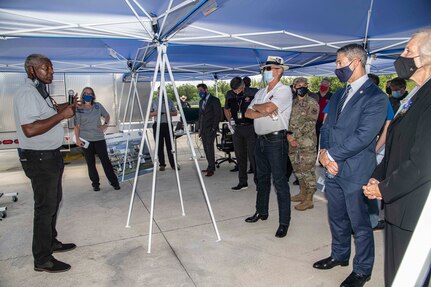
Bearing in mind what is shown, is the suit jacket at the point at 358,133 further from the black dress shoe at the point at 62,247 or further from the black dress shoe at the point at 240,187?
the black dress shoe at the point at 240,187

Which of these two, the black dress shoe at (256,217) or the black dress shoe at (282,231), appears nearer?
the black dress shoe at (282,231)

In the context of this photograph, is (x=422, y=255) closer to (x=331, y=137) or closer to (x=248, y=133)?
(x=331, y=137)

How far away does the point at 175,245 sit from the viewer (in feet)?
12.0

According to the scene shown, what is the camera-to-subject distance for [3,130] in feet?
27.0

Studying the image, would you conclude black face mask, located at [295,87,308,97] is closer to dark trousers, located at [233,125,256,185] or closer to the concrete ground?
dark trousers, located at [233,125,256,185]

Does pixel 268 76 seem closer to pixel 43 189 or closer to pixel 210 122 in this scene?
pixel 43 189

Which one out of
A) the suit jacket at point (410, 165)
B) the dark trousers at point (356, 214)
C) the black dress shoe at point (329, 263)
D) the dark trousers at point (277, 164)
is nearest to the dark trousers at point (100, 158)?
the dark trousers at point (277, 164)

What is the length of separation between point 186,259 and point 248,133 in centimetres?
306

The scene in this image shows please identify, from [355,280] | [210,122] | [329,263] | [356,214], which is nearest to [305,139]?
[329,263]

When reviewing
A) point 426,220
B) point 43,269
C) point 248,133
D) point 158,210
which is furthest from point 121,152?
point 426,220

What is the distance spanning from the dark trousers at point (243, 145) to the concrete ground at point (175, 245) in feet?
1.13

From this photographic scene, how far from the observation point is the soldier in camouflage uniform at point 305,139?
4746 millimetres

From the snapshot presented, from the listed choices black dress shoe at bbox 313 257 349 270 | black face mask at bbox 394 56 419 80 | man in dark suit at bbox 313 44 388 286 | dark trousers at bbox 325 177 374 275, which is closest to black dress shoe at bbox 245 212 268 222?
black dress shoe at bbox 313 257 349 270

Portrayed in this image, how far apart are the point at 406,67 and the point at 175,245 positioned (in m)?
2.93
